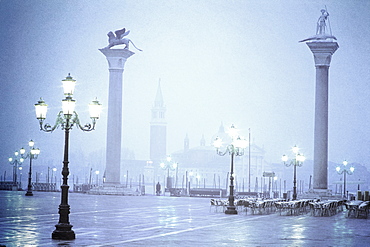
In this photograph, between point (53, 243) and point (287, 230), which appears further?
point (287, 230)

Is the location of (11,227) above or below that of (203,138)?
below

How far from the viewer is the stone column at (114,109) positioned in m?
38.7

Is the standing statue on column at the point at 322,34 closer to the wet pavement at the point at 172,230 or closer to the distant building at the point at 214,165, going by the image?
the wet pavement at the point at 172,230

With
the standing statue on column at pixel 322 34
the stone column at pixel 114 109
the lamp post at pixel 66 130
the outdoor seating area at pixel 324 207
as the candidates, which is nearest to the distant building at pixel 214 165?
the stone column at pixel 114 109

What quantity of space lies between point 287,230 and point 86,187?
31.6 metres

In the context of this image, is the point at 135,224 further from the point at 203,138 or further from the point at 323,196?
the point at 203,138

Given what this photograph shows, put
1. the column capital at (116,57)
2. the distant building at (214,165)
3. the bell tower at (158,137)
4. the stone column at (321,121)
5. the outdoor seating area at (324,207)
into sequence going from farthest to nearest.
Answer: the distant building at (214,165), the bell tower at (158,137), the column capital at (116,57), the stone column at (321,121), the outdoor seating area at (324,207)

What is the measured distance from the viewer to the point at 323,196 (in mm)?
30516

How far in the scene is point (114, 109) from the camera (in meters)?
38.9

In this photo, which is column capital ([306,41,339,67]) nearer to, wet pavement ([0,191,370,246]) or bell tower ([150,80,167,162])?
wet pavement ([0,191,370,246])

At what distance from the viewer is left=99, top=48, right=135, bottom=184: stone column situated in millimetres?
38656

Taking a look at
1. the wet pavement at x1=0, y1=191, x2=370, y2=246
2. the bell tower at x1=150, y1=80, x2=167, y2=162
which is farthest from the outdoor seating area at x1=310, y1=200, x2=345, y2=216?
the bell tower at x1=150, y1=80, x2=167, y2=162

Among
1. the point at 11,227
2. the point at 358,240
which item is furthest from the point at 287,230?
the point at 11,227

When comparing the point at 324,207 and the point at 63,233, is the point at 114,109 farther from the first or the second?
the point at 63,233
